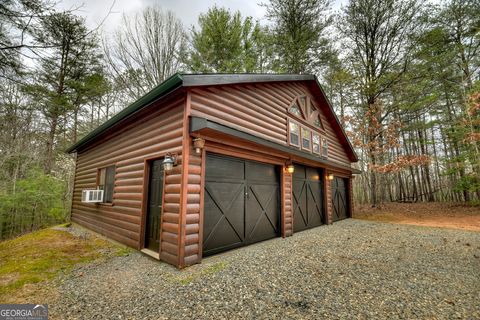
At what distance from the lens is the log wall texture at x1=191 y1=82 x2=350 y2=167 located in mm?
4539

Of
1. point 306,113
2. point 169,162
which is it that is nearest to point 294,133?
point 306,113

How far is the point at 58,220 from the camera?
10156 millimetres

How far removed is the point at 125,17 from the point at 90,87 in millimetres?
4078

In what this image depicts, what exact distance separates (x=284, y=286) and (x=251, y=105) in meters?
4.46

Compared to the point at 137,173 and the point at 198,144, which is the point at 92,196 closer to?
the point at 137,173

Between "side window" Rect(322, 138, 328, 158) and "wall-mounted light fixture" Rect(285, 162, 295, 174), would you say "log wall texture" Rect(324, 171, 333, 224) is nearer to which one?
"side window" Rect(322, 138, 328, 158)

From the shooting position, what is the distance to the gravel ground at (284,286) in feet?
7.94

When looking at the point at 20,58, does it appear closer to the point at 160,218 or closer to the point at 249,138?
the point at 160,218

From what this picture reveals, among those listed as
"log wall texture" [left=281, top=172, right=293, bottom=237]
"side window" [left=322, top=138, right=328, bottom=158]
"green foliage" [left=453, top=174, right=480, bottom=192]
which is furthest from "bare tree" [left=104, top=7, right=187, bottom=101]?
"green foliage" [left=453, top=174, right=480, bottom=192]

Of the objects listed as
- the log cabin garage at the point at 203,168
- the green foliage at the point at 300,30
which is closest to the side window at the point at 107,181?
the log cabin garage at the point at 203,168

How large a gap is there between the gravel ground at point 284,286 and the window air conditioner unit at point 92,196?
3276 millimetres

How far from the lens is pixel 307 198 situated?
797 cm

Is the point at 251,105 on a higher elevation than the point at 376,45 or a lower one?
lower

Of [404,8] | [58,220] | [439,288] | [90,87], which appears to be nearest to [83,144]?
[90,87]
